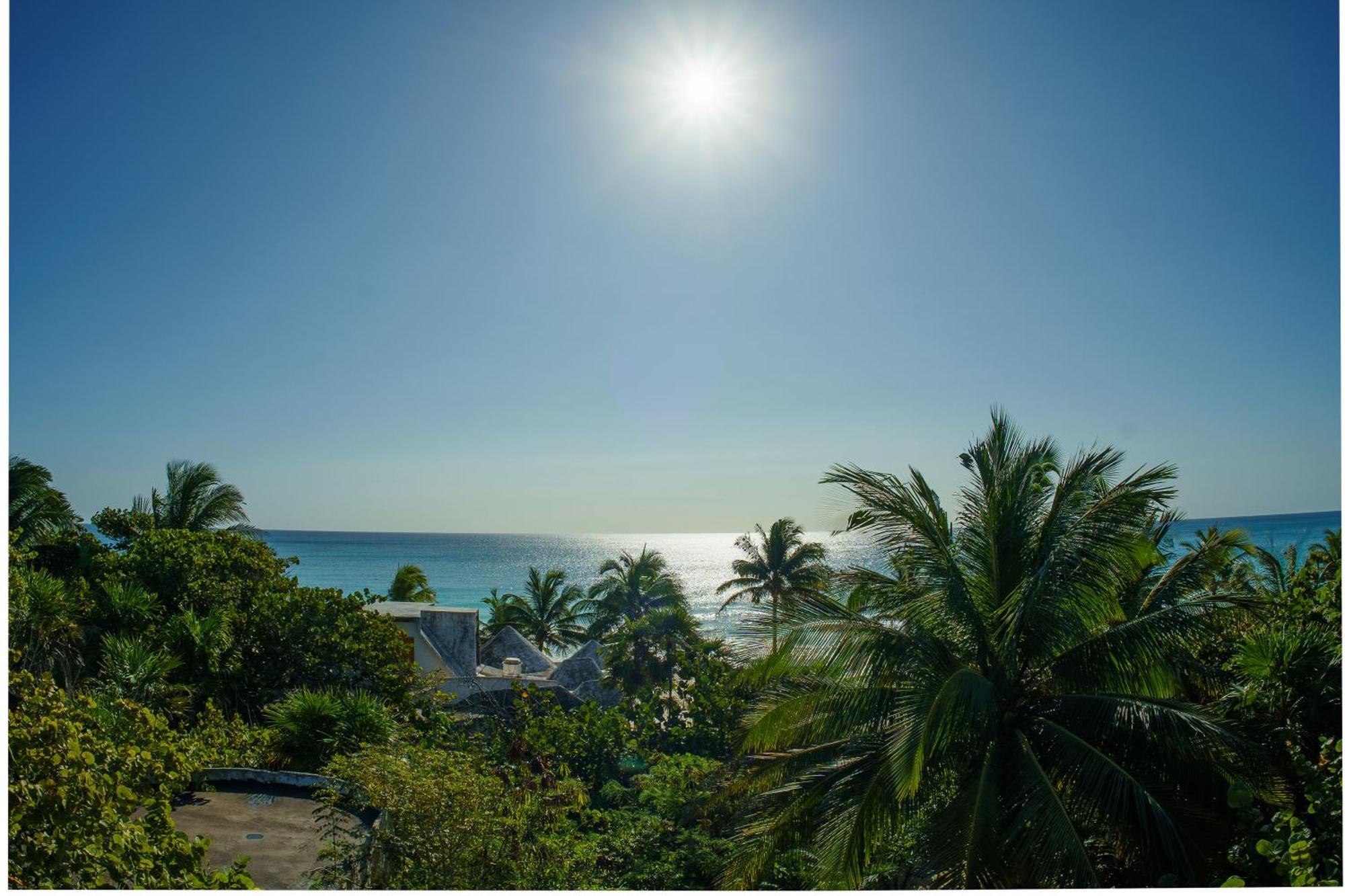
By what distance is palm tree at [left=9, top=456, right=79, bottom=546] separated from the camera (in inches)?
634

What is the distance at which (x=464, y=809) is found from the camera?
20.8ft

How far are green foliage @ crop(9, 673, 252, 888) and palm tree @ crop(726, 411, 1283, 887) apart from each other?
3581 mm

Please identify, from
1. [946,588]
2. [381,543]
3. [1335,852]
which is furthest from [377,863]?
[381,543]

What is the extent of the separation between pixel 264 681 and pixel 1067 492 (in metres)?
12.0

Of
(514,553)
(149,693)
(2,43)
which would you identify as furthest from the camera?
(514,553)

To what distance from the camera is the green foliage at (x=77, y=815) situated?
355cm

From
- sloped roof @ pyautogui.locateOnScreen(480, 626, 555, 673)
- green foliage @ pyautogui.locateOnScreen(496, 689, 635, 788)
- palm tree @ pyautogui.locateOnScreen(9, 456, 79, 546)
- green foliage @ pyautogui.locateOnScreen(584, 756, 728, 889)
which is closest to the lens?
green foliage @ pyautogui.locateOnScreen(584, 756, 728, 889)

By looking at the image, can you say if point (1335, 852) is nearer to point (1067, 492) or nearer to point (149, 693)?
point (1067, 492)

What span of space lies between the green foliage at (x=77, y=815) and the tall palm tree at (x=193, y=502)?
1614 cm

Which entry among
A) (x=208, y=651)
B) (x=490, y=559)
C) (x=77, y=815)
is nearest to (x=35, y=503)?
(x=208, y=651)

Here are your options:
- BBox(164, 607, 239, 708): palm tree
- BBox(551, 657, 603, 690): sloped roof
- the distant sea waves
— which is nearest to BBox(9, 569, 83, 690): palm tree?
BBox(164, 607, 239, 708): palm tree

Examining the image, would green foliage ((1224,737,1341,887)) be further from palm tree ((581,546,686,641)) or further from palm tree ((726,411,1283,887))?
palm tree ((581,546,686,641))

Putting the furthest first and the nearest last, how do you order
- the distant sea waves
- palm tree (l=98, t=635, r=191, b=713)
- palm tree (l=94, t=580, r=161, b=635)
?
the distant sea waves, palm tree (l=94, t=580, r=161, b=635), palm tree (l=98, t=635, r=191, b=713)

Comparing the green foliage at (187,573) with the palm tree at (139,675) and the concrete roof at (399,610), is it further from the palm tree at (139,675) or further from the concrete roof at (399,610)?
the concrete roof at (399,610)
